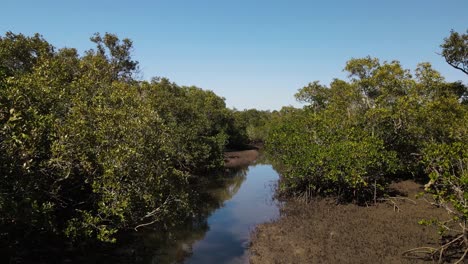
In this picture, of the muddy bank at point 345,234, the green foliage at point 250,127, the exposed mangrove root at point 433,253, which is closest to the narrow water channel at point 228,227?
the muddy bank at point 345,234

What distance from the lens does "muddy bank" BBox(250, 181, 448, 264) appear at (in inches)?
587

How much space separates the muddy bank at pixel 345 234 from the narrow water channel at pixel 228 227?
122cm

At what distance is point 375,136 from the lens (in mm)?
25875

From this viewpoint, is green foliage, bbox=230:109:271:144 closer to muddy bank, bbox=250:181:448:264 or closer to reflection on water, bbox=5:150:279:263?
reflection on water, bbox=5:150:279:263

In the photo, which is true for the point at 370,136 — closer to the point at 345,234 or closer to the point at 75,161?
the point at 345,234

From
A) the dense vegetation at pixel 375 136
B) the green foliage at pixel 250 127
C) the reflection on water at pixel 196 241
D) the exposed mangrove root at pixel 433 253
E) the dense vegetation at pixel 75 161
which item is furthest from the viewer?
the green foliage at pixel 250 127

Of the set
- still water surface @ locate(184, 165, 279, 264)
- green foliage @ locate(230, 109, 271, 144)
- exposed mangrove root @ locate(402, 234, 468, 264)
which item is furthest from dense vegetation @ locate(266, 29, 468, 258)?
green foliage @ locate(230, 109, 271, 144)

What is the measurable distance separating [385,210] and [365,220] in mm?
2589

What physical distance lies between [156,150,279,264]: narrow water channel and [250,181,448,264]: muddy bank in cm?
122

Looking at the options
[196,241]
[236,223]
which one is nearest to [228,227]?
[236,223]

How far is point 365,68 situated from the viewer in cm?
3503

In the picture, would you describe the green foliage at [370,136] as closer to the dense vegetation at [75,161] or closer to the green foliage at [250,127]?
the dense vegetation at [75,161]

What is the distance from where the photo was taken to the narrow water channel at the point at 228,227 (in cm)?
1739

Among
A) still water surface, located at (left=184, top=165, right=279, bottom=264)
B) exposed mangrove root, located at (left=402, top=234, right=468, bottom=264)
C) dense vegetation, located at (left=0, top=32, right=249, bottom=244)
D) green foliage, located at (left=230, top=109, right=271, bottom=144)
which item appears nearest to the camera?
dense vegetation, located at (left=0, top=32, right=249, bottom=244)
